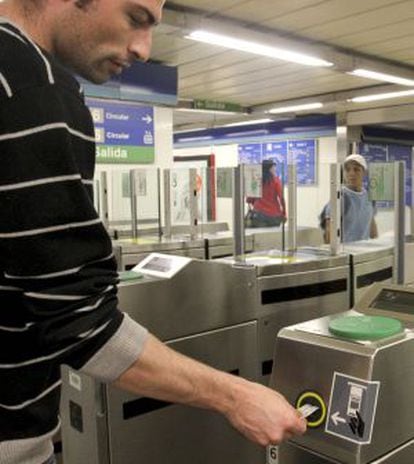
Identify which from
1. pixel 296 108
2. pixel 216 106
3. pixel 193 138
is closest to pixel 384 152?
pixel 296 108

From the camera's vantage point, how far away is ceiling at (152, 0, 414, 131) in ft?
10.5

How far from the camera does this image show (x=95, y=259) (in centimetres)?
72

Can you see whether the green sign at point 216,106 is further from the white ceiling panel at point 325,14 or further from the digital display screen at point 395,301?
the digital display screen at point 395,301

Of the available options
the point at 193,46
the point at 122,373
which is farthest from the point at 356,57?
the point at 122,373

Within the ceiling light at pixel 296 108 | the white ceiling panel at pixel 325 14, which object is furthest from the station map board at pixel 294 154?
the white ceiling panel at pixel 325 14

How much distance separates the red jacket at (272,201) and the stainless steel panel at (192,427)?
192 centimetres

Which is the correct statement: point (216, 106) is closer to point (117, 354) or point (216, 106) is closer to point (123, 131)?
point (123, 131)

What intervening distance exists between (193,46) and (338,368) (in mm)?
3361

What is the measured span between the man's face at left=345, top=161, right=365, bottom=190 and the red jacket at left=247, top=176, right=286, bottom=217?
1.58 ft

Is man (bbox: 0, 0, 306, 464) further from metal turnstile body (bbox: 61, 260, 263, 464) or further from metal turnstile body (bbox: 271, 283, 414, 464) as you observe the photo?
metal turnstile body (bbox: 61, 260, 263, 464)

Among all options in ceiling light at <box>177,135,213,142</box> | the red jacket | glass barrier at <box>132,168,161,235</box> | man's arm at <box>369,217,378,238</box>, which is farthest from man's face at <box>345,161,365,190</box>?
ceiling light at <box>177,135,213,142</box>

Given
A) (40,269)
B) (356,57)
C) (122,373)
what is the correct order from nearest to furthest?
1. (40,269)
2. (122,373)
3. (356,57)

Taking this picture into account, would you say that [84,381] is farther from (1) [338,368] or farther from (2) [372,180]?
(2) [372,180]

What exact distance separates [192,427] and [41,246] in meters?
1.52
